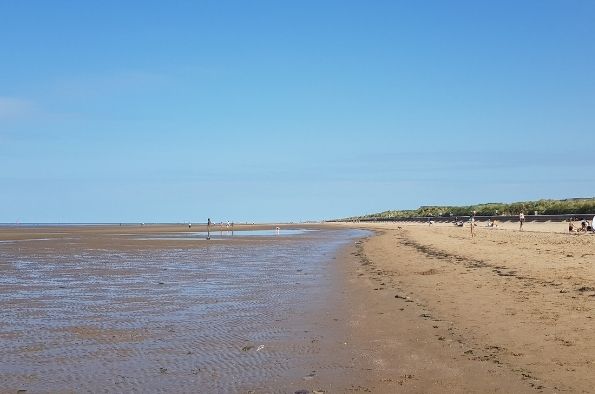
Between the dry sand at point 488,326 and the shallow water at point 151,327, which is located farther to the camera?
the shallow water at point 151,327

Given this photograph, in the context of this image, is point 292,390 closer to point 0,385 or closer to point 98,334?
point 0,385

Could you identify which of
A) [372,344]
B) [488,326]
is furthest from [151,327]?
[488,326]

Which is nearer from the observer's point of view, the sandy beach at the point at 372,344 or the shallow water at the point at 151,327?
the sandy beach at the point at 372,344

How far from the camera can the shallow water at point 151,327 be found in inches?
274

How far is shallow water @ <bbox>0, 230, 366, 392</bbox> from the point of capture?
6.95 metres

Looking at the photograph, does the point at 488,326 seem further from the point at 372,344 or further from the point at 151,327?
the point at 151,327

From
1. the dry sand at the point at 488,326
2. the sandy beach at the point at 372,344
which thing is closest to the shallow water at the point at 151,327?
the sandy beach at the point at 372,344

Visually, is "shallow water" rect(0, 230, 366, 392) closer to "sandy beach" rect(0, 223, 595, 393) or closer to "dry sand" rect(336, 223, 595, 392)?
"sandy beach" rect(0, 223, 595, 393)

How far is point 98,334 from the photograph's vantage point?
9.45m

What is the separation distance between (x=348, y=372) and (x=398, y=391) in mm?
964

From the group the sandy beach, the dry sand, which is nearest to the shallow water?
the sandy beach

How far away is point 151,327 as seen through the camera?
32.9ft

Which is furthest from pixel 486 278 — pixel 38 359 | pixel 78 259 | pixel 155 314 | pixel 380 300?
pixel 78 259

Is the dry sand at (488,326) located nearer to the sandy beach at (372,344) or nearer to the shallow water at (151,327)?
the sandy beach at (372,344)
